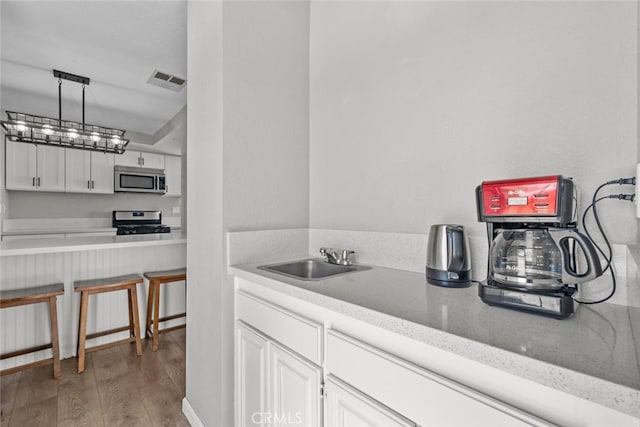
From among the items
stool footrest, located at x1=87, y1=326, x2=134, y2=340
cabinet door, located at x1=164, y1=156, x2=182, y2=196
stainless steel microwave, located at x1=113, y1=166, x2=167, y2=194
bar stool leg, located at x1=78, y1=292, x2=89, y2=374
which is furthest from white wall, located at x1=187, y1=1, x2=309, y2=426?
cabinet door, located at x1=164, y1=156, x2=182, y2=196

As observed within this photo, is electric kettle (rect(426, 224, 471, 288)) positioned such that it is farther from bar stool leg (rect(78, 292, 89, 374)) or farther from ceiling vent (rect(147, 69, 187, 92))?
ceiling vent (rect(147, 69, 187, 92))

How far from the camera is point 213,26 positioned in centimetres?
155

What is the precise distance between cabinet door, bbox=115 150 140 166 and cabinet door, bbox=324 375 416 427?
5.12 m

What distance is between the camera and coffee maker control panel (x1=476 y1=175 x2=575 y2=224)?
2.51 feet

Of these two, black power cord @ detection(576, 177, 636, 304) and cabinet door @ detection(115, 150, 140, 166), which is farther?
cabinet door @ detection(115, 150, 140, 166)

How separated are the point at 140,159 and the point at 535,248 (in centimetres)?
552

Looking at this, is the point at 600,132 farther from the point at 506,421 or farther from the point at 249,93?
the point at 249,93

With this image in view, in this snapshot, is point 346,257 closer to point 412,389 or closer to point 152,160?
point 412,389

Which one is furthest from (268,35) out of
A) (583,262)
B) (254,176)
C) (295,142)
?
(583,262)

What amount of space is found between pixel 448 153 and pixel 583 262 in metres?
0.60

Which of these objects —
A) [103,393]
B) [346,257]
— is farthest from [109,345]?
[346,257]

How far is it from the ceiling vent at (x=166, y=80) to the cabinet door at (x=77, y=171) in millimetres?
2306

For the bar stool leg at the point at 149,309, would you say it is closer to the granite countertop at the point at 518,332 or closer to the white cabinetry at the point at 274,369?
the white cabinetry at the point at 274,369

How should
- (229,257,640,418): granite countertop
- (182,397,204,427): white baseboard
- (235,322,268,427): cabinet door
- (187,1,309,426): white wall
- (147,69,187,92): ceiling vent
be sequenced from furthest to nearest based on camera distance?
(147,69,187,92): ceiling vent → (182,397,204,427): white baseboard → (187,1,309,426): white wall → (235,322,268,427): cabinet door → (229,257,640,418): granite countertop
